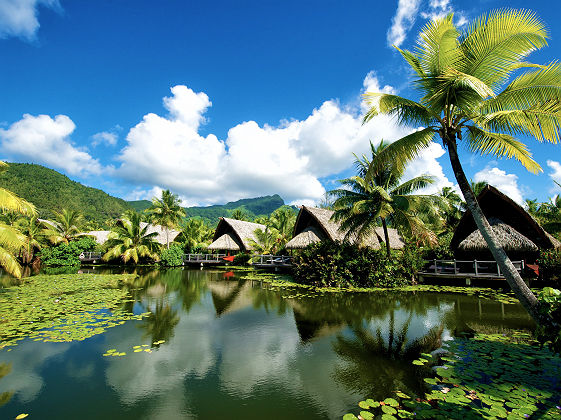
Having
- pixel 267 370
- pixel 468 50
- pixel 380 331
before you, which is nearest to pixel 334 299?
pixel 380 331

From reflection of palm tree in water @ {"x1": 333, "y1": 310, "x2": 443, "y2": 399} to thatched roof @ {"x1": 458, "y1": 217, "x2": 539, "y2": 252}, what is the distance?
28.1 ft

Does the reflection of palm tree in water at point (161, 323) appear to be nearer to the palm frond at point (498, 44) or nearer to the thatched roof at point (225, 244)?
the palm frond at point (498, 44)

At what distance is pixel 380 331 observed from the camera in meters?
6.61

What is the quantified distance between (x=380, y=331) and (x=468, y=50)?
20.6 feet

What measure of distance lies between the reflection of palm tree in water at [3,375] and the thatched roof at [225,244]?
66.6 feet

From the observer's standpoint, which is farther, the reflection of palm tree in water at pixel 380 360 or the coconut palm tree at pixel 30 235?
the coconut palm tree at pixel 30 235

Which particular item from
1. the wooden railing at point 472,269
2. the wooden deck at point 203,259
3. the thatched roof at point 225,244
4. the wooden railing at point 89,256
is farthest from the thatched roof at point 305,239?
the wooden railing at point 89,256

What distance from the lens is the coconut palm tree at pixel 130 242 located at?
24125 millimetres

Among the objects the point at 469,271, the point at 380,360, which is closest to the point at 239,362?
the point at 380,360

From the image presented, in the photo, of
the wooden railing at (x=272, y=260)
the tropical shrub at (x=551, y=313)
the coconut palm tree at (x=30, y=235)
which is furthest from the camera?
the coconut palm tree at (x=30, y=235)

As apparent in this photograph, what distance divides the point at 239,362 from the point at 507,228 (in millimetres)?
14390

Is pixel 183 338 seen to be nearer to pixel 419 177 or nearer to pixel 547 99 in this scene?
pixel 547 99

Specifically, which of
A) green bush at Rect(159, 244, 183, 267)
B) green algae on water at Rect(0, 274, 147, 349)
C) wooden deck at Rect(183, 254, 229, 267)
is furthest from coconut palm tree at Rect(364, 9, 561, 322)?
green bush at Rect(159, 244, 183, 267)

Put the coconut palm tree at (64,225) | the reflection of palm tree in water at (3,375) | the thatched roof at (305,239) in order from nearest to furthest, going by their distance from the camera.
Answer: the reflection of palm tree in water at (3,375) < the thatched roof at (305,239) < the coconut palm tree at (64,225)
